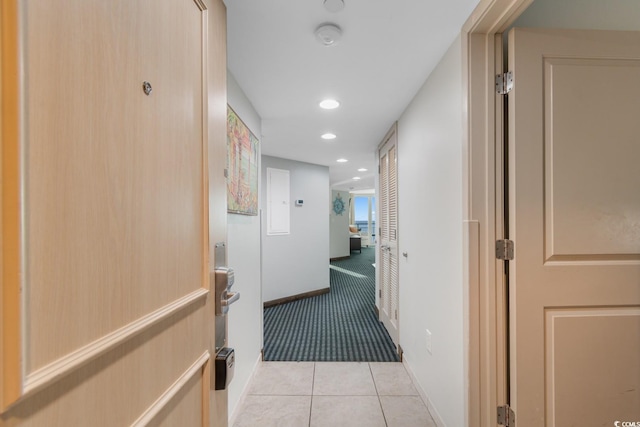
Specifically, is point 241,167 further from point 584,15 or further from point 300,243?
point 300,243

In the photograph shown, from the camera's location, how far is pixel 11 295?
33cm

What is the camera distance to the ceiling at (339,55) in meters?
1.22

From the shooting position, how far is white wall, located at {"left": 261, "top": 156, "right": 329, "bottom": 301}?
4.05 m

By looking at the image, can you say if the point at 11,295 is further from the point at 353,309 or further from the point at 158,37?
the point at 353,309

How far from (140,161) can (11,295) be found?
292mm

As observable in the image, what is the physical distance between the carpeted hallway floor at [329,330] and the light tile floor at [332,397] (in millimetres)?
174

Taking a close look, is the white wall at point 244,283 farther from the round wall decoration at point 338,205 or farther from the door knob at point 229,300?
the round wall decoration at point 338,205

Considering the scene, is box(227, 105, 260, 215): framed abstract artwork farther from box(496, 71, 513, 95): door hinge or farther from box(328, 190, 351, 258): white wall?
box(328, 190, 351, 258): white wall

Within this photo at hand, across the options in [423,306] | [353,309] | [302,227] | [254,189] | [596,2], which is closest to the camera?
[596,2]

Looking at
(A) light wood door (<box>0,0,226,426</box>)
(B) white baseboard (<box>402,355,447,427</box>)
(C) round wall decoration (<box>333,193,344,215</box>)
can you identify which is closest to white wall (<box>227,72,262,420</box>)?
(A) light wood door (<box>0,0,226,426</box>)

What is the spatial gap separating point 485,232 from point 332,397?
5.07ft

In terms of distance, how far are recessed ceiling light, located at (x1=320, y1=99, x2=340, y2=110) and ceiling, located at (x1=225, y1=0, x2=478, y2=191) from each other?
0.05 metres

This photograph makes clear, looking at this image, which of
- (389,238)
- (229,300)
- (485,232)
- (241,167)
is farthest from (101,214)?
(389,238)

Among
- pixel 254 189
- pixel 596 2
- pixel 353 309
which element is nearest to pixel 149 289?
pixel 254 189
